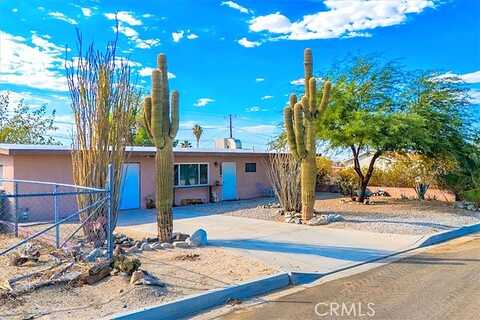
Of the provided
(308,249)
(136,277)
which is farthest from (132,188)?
(136,277)

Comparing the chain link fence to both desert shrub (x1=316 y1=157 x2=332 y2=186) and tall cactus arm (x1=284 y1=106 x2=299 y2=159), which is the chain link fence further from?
desert shrub (x1=316 y1=157 x2=332 y2=186)

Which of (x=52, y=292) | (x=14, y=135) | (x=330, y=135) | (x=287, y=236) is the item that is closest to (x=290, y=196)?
(x=330, y=135)

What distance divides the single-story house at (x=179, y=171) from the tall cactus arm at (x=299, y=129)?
17.1 feet

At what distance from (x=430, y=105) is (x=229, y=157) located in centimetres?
961

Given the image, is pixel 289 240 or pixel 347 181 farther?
pixel 347 181

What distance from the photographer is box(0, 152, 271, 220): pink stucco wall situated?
15.3 m

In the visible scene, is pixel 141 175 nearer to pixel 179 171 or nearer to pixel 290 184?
pixel 179 171

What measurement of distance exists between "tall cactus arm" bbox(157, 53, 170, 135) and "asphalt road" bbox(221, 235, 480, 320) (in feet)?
18.0

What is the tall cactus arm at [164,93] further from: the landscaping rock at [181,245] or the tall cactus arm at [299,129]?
the tall cactus arm at [299,129]

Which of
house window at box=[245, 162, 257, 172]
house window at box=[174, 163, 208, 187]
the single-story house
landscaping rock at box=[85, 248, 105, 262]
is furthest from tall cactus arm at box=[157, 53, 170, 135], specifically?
house window at box=[245, 162, 257, 172]

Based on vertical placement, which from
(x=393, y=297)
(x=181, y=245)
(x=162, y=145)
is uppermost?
(x=162, y=145)

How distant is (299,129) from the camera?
13883 mm

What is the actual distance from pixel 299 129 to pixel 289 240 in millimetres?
4247

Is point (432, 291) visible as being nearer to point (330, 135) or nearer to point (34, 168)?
point (330, 135)
